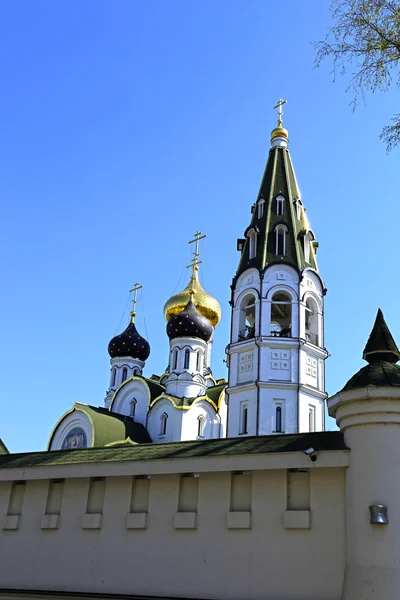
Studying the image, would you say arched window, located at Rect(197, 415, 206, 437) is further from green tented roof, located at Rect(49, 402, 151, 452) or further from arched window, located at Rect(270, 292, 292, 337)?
arched window, located at Rect(270, 292, 292, 337)

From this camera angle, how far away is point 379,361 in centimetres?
687

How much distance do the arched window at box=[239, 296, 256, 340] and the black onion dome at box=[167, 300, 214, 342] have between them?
7175 millimetres

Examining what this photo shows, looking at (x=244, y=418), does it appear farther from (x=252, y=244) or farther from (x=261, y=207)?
(x=261, y=207)

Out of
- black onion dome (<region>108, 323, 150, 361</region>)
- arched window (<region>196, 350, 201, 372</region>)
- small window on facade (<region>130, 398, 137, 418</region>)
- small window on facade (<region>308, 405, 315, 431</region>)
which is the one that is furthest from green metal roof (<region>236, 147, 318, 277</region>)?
black onion dome (<region>108, 323, 150, 361</region>)

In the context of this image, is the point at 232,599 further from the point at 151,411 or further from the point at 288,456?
the point at 151,411

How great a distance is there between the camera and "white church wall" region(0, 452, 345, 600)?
627 centimetres

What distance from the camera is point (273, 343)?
2586 cm

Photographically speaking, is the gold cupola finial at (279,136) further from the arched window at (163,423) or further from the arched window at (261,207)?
the arched window at (163,423)

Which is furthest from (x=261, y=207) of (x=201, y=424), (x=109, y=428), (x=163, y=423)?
(x=109, y=428)

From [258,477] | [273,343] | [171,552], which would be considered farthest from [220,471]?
[273,343]

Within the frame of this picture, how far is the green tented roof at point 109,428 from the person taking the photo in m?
29.6

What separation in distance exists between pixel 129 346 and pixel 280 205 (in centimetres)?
1451

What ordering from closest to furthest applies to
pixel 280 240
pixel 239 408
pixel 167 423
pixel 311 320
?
pixel 239 408, pixel 311 320, pixel 280 240, pixel 167 423

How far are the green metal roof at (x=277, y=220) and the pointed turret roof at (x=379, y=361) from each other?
65.8 ft
